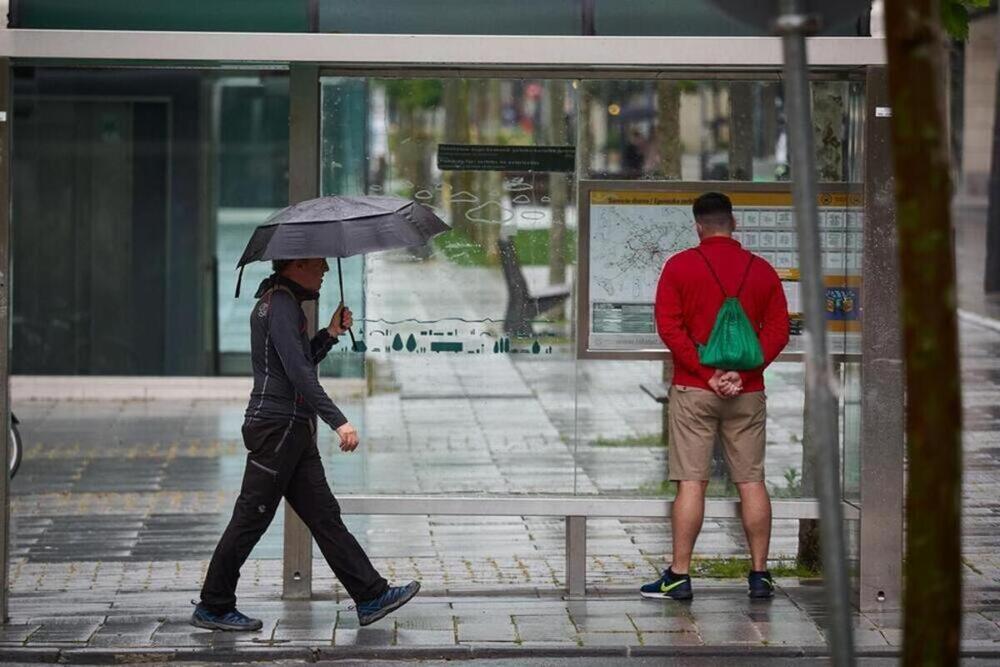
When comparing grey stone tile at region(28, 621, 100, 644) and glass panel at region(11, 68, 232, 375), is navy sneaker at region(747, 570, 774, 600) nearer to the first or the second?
grey stone tile at region(28, 621, 100, 644)

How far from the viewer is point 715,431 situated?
25.7 feet

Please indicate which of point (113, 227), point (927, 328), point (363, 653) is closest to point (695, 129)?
point (363, 653)

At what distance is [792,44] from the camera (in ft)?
13.6

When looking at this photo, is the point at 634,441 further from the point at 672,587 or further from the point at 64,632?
the point at 64,632

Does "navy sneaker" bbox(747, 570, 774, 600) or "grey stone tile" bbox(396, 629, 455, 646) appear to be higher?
"navy sneaker" bbox(747, 570, 774, 600)

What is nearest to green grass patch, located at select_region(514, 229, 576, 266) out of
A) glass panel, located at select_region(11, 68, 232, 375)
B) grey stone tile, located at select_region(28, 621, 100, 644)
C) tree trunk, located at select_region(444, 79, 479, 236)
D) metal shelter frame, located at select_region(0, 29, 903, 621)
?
tree trunk, located at select_region(444, 79, 479, 236)

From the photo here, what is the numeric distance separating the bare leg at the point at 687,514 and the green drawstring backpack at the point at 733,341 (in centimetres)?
56

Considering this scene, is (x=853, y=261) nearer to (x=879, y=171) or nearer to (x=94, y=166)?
(x=879, y=171)

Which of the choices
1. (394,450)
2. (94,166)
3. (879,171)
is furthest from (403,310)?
(94,166)

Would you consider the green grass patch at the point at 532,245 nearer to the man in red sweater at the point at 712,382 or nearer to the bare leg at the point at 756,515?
the man in red sweater at the point at 712,382

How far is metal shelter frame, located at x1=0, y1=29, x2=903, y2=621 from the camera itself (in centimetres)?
741

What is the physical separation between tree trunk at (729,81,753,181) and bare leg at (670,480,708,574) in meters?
1.97

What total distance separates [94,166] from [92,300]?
119 centimetres

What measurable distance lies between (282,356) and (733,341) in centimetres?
193
